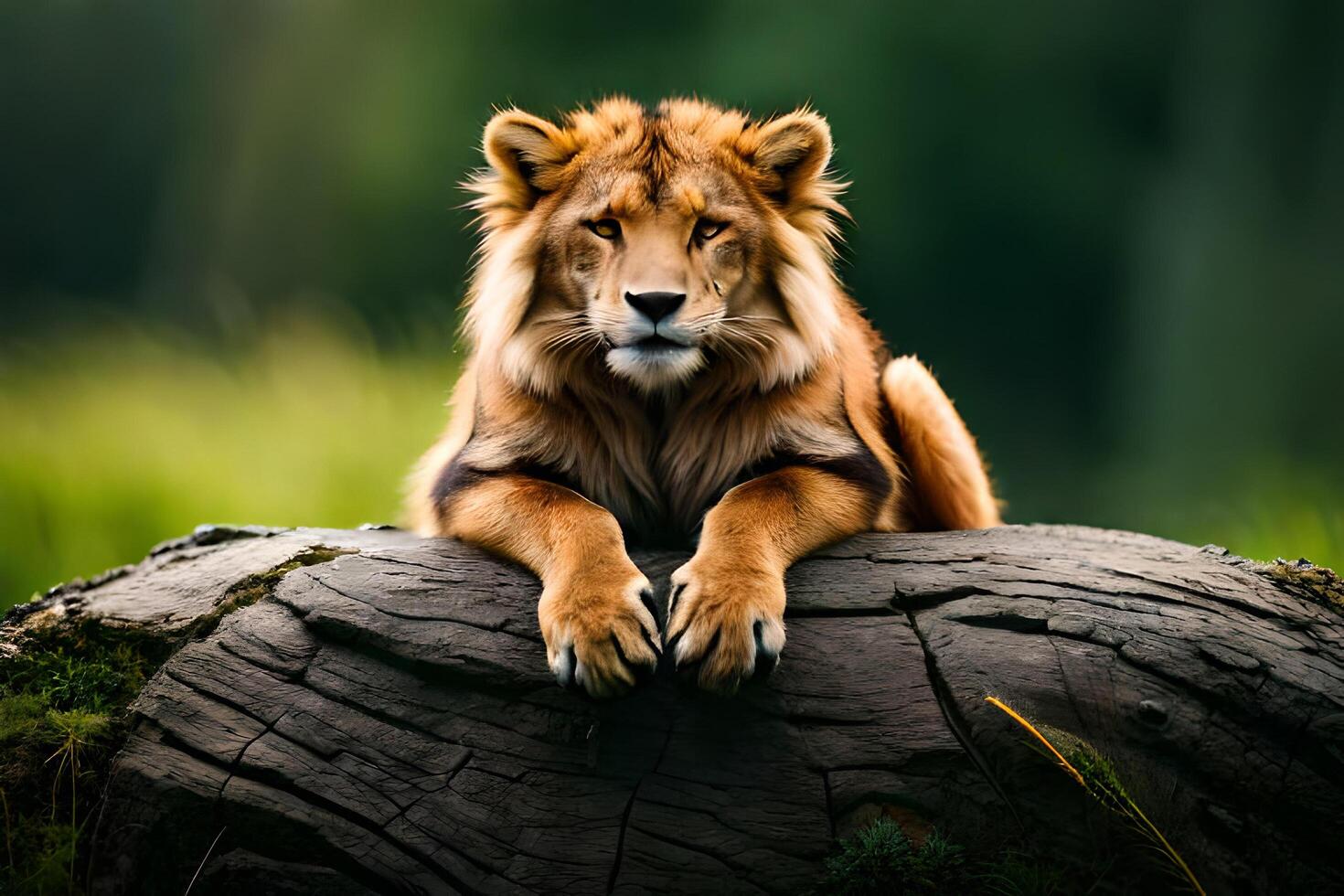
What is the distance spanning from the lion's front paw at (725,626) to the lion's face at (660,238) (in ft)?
2.34

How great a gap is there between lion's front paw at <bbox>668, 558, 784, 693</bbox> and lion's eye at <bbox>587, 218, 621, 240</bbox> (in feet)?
3.60

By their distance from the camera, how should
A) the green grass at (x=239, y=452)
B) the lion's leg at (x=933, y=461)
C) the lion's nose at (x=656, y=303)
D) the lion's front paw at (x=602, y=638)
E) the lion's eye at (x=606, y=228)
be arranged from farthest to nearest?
the green grass at (x=239, y=452) < the lion's leg at (x=933, y=461) < the lion's eye at (x=606, y=228) < the lion's nose at (x=656, y=303) < the lion's front paw at (x=602, y=638)

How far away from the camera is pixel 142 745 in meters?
2.56

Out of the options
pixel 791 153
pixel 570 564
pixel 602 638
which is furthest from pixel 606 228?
pixel 602 638

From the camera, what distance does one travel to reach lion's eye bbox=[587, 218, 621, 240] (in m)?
3.11

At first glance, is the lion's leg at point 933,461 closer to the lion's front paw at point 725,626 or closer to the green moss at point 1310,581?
the green moss at point 1310,581

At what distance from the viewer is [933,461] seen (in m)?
3.93

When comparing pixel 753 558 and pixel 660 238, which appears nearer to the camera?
pixel 753 558

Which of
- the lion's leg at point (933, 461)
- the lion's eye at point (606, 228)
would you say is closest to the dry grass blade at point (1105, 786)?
the lion's leg at point (933, 461)

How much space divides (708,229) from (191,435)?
405 centimetres

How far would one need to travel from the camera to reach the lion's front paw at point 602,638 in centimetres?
238

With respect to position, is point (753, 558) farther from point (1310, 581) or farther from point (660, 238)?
point (1310, 581)

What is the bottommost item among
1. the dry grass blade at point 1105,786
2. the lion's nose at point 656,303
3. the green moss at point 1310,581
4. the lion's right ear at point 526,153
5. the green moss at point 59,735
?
the green moss at point 59,735

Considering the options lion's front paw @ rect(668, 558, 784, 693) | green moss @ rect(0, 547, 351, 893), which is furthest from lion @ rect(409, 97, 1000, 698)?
green moss @ rect(0, 547, 351, 893)
